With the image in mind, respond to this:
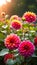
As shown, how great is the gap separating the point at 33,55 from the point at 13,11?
7.84 meters

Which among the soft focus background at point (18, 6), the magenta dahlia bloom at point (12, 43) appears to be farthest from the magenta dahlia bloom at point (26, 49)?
the soft focus background at point (18, 6)

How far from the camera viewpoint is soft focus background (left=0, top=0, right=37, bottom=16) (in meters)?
9.50

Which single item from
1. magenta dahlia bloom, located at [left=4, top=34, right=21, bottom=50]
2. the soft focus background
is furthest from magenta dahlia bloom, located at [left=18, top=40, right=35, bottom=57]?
the soft focus background

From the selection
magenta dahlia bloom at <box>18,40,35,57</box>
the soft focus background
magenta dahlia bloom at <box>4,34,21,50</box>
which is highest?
the soft focus background

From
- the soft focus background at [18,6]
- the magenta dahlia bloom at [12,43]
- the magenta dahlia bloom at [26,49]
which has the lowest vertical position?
the magenta dahlia bloom at [26,49]

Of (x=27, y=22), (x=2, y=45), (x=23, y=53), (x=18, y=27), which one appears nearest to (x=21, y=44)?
(x=23, y=53)

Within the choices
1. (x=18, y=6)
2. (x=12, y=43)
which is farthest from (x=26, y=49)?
(x=18, y=6)

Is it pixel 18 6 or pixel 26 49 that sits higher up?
pixel 18 6

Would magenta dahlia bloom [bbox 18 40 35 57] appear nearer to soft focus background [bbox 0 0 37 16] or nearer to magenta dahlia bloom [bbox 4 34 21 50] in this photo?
magenta dahlia bloom [bbox 4 34 21 50]

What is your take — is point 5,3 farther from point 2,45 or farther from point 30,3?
point 2,45

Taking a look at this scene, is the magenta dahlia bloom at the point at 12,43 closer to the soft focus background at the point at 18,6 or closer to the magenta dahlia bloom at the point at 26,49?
the magenta dahlia bloom at the point at 26,49

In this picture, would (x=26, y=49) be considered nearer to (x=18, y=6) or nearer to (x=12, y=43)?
(x=12, y=43)

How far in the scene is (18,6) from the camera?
9.64 m

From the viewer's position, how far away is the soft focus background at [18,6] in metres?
9.50
